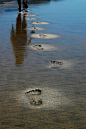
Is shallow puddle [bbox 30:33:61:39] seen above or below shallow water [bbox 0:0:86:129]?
below

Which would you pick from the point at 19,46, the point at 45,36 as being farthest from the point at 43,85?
the point at 45,36

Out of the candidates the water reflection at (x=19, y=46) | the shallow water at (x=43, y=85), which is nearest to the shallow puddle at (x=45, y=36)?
the water reflection at (x=19, y=46)

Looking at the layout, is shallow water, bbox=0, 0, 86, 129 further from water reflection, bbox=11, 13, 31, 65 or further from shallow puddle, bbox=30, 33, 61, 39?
shallow puddle, bbox=30, 33, 61, 39

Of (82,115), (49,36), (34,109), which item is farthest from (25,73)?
(49,36)

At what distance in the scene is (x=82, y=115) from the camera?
2979 mm

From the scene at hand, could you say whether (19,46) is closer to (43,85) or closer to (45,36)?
(45,36)

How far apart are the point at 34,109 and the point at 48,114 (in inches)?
7.9

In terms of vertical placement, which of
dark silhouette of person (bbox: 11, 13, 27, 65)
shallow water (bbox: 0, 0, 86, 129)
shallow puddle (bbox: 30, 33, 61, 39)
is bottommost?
shallow puddle (bbox: 30, 33, 61, 39)

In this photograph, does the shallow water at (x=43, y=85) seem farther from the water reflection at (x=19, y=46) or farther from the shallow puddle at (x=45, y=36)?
the shallow puddle at (x=45, y=36)

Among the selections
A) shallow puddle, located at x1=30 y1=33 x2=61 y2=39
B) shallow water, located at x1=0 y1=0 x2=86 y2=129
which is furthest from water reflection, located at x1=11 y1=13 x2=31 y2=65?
shallow puddle, located at x1=30 y1=33 x2=61 y2=39

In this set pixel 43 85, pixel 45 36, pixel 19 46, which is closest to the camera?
pixel 43 85

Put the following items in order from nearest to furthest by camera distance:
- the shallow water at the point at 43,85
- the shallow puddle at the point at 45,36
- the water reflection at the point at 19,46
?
1. the shallow water at the point at 43,85
2. the water reflection at the point at 19,46
3. the shallow puddle at the point at 45,36

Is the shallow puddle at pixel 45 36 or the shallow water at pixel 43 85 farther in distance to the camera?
the shallow puddle at pixel 45 36

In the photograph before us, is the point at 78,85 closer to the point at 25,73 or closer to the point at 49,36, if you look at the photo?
the point at 25,73
